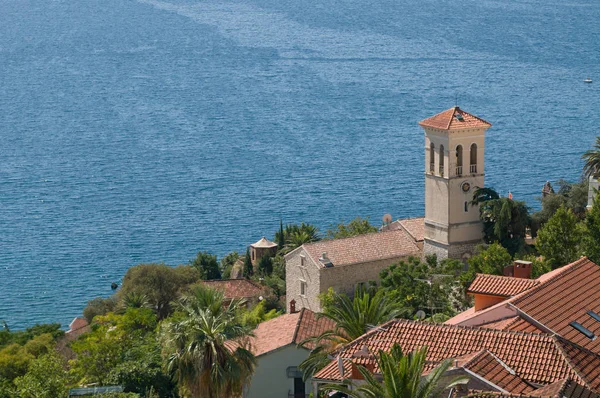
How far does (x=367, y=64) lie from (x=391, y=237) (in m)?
128

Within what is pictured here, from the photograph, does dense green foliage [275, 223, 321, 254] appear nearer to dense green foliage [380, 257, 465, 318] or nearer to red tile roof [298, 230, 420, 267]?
red tile roof [298, 230, 420, 267]

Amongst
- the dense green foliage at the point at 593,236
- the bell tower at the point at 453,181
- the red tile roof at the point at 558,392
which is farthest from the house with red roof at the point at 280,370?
the bell tower at the point at 453,181

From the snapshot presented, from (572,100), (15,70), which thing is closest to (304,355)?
(572,100)

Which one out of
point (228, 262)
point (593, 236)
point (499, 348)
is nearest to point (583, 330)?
point (499, 348)

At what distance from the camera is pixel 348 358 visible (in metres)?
29.3

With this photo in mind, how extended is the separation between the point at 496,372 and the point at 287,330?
14.1 metres

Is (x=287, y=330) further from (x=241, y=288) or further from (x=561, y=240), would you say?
(x=241, y=288)

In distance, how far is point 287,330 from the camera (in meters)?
40.7

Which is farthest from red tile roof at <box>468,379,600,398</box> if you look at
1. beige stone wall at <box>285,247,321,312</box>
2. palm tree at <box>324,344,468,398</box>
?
beige stone wall at <box>285,247,321,312</box>

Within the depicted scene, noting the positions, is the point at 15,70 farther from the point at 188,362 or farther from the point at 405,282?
the point at 188,362

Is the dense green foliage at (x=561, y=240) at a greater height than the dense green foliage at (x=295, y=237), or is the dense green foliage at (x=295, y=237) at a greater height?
the dense green foliage at (x=561, y=240)

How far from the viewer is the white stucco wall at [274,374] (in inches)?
1511

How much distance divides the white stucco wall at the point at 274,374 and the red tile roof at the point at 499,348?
8.22 meters

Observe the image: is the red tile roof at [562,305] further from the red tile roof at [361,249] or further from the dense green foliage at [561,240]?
the red tile roof at [361,249]
